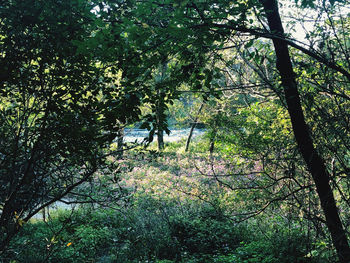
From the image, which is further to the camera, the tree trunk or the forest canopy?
the tree trunk

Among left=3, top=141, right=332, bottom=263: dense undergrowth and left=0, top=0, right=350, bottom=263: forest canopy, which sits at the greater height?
left=0, top=0, right=350, bottom=263: forest canopy

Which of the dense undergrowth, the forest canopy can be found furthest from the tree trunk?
the dense undergrowth

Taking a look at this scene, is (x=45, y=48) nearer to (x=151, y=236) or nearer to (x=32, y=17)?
(x=32, y=17)

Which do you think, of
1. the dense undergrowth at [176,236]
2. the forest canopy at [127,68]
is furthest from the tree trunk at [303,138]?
the dense undergrowth at [176,236]

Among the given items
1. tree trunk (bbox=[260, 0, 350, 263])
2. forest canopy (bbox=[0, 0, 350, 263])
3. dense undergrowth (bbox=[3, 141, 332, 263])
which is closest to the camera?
forest canopy (bbox=[0, 0, 350, 263])

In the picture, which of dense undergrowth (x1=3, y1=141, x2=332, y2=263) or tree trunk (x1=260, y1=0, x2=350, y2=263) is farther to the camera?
dense undergrowth (x1=3, y1=141, x2=332, y2=263)

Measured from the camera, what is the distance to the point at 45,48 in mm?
2699

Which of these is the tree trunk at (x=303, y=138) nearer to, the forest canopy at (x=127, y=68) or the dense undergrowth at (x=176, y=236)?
the forest canopy at (x=127, y=68)

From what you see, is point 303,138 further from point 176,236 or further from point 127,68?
point 176,236

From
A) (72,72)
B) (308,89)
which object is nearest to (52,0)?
(72,72)

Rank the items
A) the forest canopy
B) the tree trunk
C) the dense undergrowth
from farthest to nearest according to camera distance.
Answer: the dense undergrowth
the tree trunk
the forest canopy

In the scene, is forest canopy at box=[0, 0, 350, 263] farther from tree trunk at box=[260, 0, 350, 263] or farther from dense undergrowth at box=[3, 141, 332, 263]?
dense undergrowth at box=[3, 141, 332, 263]

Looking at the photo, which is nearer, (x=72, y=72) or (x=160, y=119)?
(x=160, y=119)

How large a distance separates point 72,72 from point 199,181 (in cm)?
973
